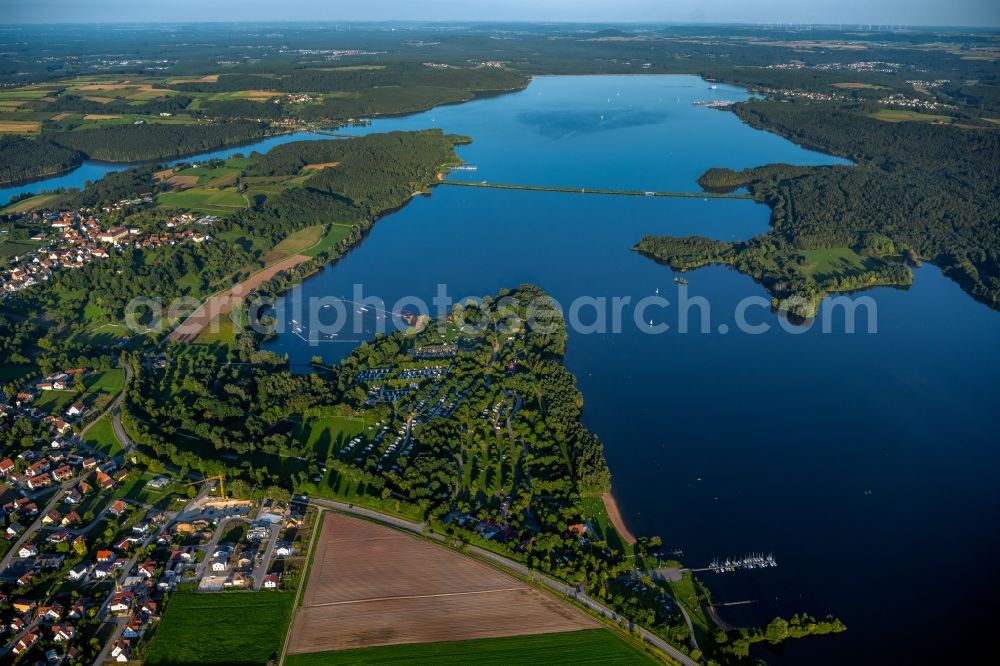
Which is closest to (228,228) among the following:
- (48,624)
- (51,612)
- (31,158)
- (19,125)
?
(51,612)

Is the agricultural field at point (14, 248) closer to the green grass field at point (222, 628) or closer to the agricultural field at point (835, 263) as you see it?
the green grass field at point (222, 628)

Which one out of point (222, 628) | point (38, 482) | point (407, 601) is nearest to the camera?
point (222, 628)

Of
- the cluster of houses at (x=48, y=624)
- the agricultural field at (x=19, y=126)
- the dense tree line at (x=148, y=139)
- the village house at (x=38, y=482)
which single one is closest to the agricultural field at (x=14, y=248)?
the village house at (x=38, y=482)

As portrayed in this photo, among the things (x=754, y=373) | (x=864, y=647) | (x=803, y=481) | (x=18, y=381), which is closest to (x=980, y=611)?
(x=864, y=647)

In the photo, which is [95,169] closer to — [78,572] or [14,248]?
[14,248]

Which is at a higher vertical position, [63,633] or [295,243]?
[295,243]

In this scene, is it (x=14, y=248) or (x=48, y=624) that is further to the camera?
(x=14, y=248)

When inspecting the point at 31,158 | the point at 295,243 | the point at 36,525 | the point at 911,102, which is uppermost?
the point at 911,102

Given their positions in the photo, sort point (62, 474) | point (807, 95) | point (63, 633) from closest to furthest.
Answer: point (63, 633)
point (62, 474)
point (807, 95)
